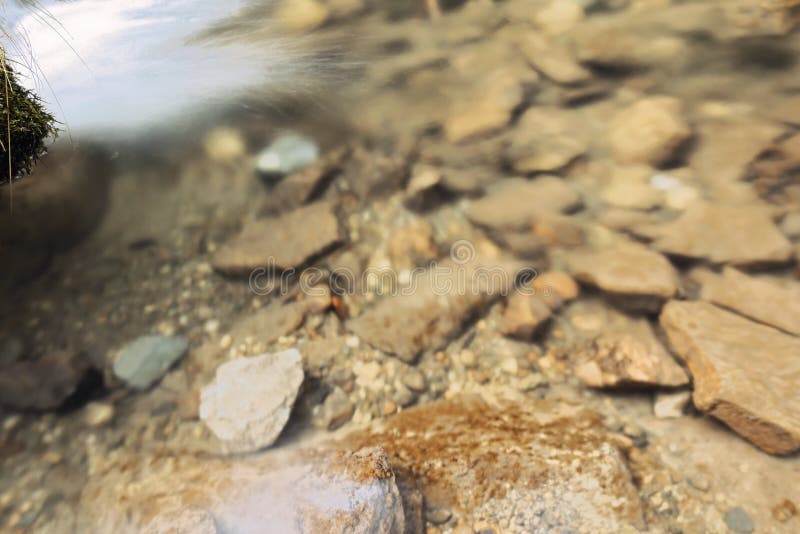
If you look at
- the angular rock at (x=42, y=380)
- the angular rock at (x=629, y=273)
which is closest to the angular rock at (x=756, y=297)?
the angular rock at (x=629, y=273)

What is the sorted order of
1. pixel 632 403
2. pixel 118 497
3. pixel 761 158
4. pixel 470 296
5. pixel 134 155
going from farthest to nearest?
pixel 134 155 < pixel 761 158 < pixel 470 296 < pixel 632 403 < pixel 118 497

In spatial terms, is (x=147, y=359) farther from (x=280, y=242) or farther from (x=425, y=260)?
(x=425, y=260)

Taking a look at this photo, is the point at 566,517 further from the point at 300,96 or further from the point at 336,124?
the point at 300,96

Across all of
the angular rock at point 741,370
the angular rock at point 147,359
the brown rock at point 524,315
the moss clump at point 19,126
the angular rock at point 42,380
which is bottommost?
the angular rock at point 741,370

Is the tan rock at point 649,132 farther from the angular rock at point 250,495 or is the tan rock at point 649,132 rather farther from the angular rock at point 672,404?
the angular rock at point 250,495

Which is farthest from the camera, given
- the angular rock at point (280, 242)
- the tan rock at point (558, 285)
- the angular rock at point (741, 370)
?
the angular rock at point (280, 242)

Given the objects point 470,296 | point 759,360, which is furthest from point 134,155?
point 759,360
